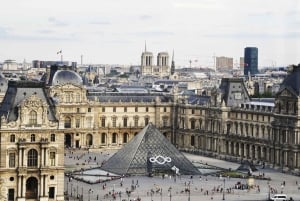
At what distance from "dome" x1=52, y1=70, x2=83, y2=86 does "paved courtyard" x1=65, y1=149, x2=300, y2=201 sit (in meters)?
33.4

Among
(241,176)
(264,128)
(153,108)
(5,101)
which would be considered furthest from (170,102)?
(5,101)

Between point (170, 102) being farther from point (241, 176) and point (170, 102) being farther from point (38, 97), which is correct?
point (38, 97)

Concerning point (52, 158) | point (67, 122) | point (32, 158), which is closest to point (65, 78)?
point (67, 122)

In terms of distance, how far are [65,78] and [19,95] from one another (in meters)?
60.7

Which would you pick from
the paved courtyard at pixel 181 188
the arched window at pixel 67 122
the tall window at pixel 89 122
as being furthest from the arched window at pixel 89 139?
the paved courtyard at pixel 181 188

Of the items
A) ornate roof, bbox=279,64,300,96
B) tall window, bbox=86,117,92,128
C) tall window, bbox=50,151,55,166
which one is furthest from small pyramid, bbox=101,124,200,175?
tall window, bbox=86,117,92,128

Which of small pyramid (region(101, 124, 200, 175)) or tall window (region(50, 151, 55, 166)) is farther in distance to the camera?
small pyramid (region(101, 124, 200, 175))

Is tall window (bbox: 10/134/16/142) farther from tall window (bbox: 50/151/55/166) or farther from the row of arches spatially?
the row of arches

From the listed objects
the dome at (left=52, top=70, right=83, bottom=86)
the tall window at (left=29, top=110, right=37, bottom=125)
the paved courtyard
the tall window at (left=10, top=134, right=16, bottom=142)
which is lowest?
the paved courtyard

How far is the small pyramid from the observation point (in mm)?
114000

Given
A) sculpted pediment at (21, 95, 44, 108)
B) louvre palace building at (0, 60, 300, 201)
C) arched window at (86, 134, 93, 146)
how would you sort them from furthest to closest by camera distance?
arched window at (86, 134, 93, 146)
sculpted pediment at (21, 95, 44, 108)
louvre palace building at (0, 60, 300, 201)

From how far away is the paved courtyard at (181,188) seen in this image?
9662cm

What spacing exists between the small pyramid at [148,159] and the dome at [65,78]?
36.9 m

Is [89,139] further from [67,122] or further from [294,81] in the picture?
[294,81]
